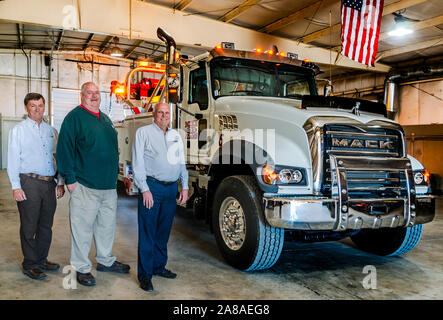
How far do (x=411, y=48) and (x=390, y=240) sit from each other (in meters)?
10.0

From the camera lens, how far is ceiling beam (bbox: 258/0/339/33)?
957 cm

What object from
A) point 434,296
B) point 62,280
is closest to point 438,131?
point 434,296

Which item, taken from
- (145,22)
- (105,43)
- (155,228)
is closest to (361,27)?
(145,22)

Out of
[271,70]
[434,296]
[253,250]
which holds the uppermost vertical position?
[271,70]

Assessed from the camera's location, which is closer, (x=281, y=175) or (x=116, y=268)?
(x=281, y=175)

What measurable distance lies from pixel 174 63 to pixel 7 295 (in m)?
3.38

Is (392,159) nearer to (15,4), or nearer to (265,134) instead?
(265,134)

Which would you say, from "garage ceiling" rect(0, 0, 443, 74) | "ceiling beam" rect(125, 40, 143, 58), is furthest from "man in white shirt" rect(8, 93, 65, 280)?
"ceiling beam" rect(125, 40, 143, 58)

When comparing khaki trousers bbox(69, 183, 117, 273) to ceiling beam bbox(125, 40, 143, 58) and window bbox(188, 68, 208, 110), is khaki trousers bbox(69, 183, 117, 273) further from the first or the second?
ceiling beam bbox(125, 40, 143, 58)

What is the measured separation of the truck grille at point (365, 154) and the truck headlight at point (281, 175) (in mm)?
250

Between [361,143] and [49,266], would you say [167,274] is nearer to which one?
[49,266]

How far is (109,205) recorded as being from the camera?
3945mm

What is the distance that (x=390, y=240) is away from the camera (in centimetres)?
483

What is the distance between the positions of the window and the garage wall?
13381 millimetres
